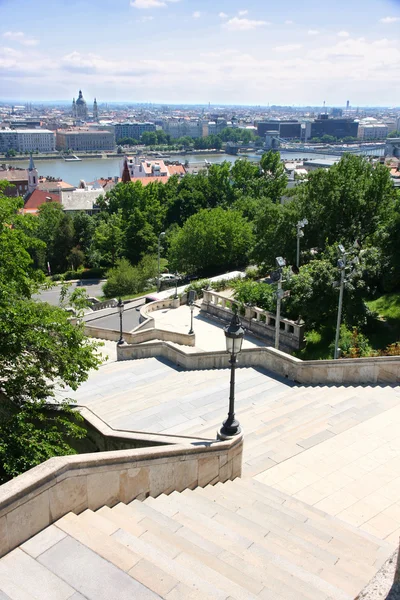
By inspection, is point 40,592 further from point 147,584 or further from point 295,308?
point 295,308

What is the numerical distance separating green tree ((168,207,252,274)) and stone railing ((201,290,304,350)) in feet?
44.4

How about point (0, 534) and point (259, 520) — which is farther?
point (259, 520)

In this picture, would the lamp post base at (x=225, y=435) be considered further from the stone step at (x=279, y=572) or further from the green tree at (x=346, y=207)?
the green tree at (x=346, y=207)

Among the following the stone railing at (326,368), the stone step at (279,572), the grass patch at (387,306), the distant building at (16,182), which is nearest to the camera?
the stone step at (279,572)

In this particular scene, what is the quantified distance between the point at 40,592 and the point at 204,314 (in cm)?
2020

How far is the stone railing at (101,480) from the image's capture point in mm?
5805

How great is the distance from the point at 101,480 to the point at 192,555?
169 cm

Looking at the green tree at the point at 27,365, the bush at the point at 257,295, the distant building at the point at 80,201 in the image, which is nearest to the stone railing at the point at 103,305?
the bush at the point at 257,295

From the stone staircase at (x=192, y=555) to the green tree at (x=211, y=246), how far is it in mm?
30881

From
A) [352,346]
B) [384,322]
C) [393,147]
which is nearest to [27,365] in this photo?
[352,346]

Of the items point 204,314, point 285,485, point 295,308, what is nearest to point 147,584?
point 285,485

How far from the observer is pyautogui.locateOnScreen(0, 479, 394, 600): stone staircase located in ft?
16.7

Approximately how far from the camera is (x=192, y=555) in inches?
228

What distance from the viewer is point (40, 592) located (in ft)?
16.0
